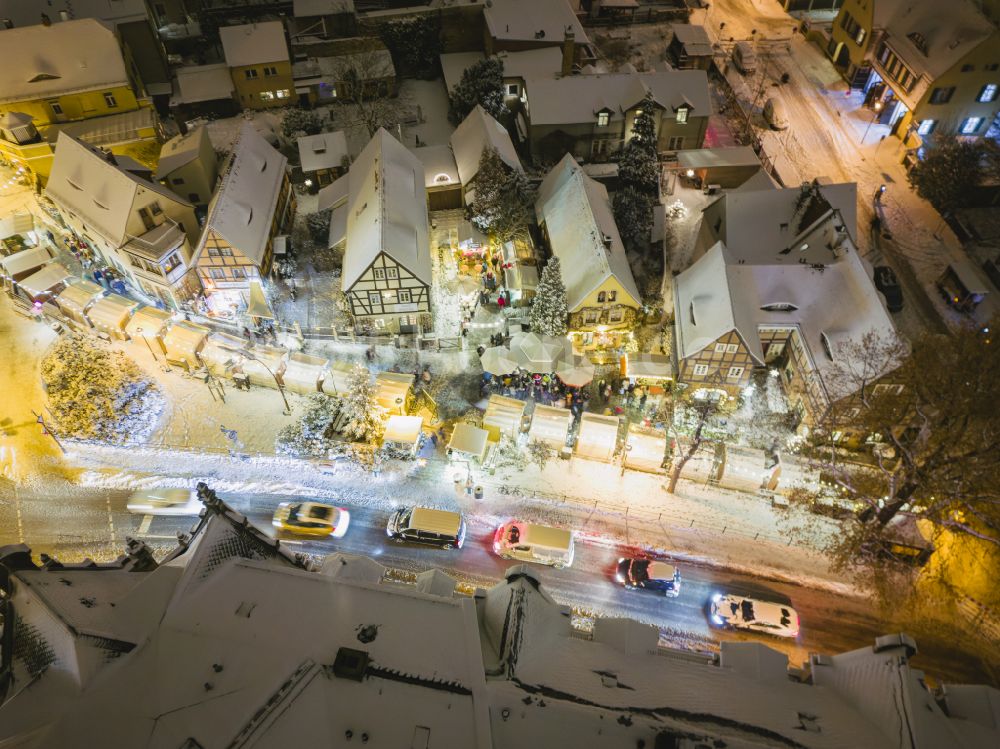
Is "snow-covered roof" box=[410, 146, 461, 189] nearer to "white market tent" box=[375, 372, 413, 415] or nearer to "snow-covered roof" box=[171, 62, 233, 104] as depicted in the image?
"white market tent" box=[375, 372, 413, 415]

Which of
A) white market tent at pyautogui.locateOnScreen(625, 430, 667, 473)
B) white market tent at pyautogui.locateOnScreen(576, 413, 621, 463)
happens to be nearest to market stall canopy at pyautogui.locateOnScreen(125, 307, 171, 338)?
white market tent at pyautogui.locateOnScreen(576, 413, 621, 463)

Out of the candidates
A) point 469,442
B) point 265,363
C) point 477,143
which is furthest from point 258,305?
point 477,143

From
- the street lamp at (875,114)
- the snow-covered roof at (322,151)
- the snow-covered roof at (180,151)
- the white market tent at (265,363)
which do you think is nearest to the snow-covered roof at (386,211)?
the snow-covered roof at (322,151)

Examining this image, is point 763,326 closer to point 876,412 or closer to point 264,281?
point 876,412

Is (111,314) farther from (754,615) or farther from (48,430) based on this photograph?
(754,615)

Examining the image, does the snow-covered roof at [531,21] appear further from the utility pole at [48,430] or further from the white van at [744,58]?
the utility pole at [48,430]

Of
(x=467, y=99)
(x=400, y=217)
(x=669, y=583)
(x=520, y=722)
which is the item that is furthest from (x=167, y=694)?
(x=467, y=99)
